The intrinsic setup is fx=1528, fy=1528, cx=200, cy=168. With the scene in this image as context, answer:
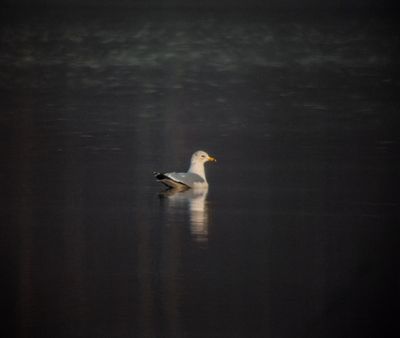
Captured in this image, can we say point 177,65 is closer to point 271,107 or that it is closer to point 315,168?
point 271,107

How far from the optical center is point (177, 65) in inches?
1447

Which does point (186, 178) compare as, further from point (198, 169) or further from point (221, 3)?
point (221, 3)

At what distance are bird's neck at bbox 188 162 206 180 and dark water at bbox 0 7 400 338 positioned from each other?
0.17 meters

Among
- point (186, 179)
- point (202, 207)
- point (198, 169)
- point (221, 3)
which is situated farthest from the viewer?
point (221, 3)

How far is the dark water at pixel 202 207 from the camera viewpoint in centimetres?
1027

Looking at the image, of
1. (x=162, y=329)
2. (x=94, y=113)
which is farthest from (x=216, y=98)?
(x=162, y=329)

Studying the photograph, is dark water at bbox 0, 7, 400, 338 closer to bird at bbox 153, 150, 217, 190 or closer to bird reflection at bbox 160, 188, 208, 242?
bird reflection at bbox 160, 188, 208, 242

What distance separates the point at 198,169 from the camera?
52.5ft

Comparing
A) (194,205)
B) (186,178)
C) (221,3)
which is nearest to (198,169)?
(186,178)

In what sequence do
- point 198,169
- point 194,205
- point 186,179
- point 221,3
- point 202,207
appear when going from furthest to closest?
point 221,3
point 198,169
point 186,179
point 194,205
point 202,207

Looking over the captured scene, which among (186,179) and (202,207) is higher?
(186,179)

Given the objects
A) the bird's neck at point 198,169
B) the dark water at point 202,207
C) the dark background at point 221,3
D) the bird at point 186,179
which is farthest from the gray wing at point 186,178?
the dark background at point 221,3

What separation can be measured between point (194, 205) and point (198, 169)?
138cm

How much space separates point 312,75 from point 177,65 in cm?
526
